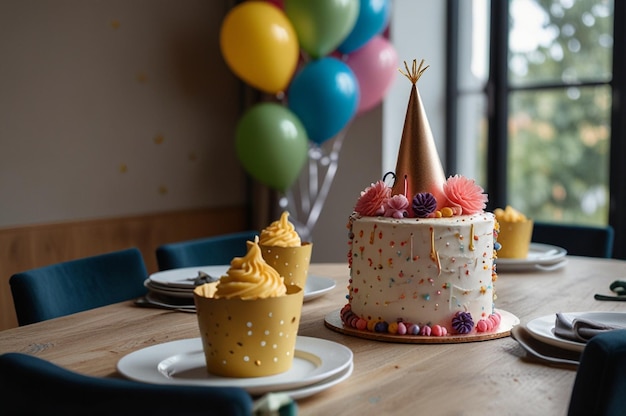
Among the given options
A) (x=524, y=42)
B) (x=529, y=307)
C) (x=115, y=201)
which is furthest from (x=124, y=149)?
(x=529, y=307)

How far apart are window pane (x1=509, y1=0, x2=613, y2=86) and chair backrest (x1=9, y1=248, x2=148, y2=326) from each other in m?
2.54

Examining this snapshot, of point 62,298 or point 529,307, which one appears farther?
point 62,298

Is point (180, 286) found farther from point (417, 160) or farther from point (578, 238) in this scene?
point (578, 238)

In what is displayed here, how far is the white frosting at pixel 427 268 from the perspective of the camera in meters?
1.31

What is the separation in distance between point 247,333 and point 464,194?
533mm

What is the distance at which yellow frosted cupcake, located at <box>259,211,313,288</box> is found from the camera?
5.11 ft

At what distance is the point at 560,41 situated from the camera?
3.76 meters

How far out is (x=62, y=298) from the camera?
1.78 meters

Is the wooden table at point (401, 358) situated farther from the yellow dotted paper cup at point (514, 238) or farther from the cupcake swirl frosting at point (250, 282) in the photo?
the yellow dotted paper cup at point (514, 238)

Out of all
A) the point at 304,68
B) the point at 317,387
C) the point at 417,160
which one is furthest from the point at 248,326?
the point at 304,68

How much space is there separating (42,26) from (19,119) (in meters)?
0.43

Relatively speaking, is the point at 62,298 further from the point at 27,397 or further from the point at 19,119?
the point at 19,119

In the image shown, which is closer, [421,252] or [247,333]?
[247,333]

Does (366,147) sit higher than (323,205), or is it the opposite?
(366,147)
